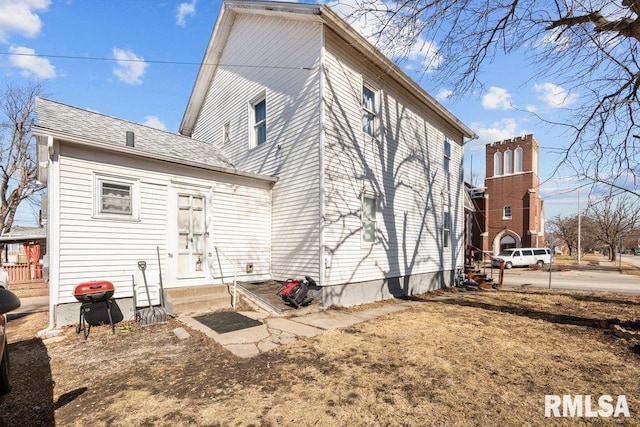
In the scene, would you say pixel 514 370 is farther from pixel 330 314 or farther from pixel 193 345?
pixel 193 345

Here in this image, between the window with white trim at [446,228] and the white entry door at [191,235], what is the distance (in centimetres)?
1014

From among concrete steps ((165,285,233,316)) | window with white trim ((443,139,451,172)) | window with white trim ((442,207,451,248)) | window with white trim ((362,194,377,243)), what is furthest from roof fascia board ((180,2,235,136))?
window with white trim ((442,207,451,248))

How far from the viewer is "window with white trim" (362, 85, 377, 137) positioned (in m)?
9.91

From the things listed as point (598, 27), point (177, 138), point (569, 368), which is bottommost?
point (569, 368)

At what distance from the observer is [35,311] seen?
8.99 metres

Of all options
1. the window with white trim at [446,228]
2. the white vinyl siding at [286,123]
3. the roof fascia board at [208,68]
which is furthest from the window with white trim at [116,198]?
the window with white trim at [446,228]

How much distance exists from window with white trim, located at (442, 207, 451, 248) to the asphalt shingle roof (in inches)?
365

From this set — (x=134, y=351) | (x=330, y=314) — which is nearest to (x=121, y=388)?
(x=134, y=351)

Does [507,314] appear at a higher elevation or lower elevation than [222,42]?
lower

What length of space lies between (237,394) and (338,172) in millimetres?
6069

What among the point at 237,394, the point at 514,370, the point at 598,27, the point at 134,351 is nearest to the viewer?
the point at 237,394

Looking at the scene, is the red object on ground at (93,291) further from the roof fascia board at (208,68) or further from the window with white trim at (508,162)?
the window with white trim at (508,162)

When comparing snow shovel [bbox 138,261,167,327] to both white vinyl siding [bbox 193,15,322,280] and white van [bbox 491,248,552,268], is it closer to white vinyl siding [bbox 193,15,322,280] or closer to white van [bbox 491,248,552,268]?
white vinyl siding [bbox 193,15,322,280]

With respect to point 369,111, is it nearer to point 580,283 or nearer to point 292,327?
point 292,327
